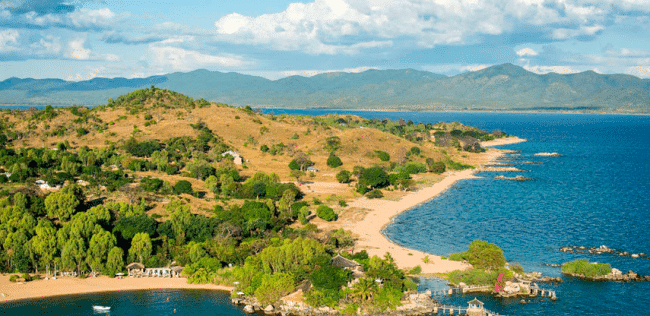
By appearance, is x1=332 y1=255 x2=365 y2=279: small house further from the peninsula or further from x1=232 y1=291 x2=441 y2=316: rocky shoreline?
x1=232 y1=291 x2=441 y2=316: rocky shoreline

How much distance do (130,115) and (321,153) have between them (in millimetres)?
53992

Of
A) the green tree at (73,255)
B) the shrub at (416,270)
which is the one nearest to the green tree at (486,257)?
the shrub at (416,270)

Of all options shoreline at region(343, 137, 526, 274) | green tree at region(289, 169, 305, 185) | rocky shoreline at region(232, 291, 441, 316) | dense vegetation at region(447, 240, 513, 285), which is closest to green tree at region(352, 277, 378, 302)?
rocky shoreline at region(232, 291, 441, 316)

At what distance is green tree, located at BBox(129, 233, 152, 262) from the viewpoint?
61.1 m

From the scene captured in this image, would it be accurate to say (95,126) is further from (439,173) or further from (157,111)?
(439,173)

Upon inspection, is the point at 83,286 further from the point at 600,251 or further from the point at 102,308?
the point at 600,251

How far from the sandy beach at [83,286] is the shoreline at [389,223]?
19.7 metres

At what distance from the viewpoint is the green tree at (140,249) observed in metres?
61.1

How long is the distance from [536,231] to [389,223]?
19.7 m

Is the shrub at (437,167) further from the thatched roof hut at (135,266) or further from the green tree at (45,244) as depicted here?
the green tree at (45,244)

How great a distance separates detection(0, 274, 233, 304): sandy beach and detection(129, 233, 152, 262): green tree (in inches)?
118

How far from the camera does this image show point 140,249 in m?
61.2

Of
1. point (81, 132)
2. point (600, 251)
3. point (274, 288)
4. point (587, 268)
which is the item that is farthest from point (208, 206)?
point (81, 132)

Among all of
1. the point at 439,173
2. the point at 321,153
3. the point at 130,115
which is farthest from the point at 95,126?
the point at 439,173
